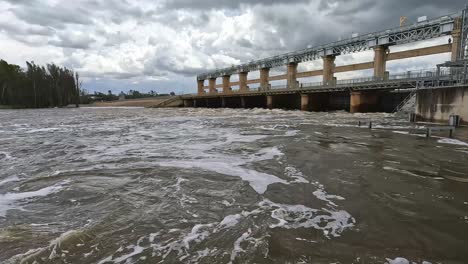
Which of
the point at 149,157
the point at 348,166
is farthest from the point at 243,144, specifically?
the point at 348,166

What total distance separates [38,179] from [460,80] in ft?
80.7

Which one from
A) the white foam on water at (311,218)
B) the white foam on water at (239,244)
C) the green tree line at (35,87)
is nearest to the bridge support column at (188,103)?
the green tree line at (35,87)

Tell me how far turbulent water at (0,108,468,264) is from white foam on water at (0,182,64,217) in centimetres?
2

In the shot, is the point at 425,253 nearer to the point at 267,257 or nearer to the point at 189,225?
the point at 267,257

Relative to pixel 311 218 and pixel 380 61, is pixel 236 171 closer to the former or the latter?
pixel 311 218

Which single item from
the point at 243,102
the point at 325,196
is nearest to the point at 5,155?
the point at 325,196

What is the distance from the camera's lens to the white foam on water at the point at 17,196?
6.36 m

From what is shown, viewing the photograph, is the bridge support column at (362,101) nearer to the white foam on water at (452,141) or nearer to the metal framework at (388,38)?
the metal framework at (388,38)

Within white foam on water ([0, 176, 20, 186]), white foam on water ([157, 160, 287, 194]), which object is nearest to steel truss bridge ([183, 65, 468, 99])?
white foam on water ([157, 160, 287, 194])

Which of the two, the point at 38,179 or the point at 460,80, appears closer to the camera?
the point at 38,179

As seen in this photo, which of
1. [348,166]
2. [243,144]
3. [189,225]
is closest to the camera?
[189,225]

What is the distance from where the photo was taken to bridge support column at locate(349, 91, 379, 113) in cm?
3888

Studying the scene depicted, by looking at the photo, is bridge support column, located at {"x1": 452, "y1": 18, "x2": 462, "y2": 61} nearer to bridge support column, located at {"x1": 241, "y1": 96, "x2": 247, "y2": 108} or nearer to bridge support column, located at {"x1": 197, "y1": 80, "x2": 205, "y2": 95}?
bridge support column, located at {"x1": 241, "y1": 96, "x2": 247, "y2": 108}

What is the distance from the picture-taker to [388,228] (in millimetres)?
4922
